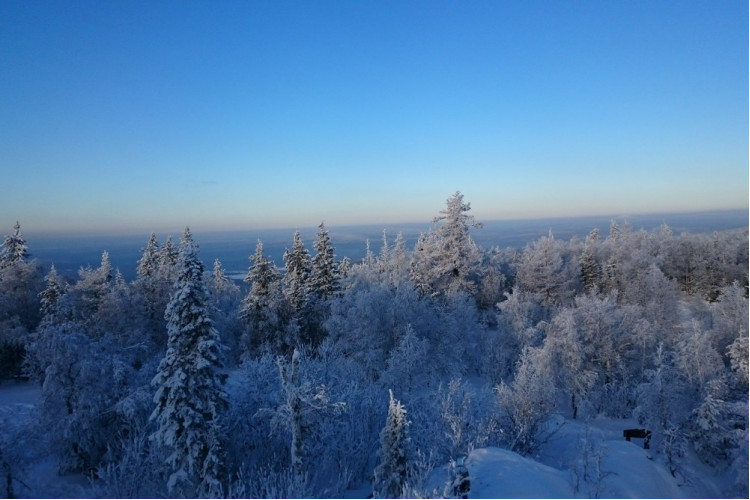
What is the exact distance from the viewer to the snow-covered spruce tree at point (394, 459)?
1312 cm

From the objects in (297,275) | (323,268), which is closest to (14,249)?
(297,275)

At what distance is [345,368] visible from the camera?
27.7 metres

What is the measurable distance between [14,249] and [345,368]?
3724 cm

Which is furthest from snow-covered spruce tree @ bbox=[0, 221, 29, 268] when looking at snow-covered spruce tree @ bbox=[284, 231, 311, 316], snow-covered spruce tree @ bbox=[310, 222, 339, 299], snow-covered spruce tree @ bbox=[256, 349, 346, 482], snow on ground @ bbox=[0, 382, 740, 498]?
snow-covered spruce tree @ bbox=[256, 349, 346, 482]

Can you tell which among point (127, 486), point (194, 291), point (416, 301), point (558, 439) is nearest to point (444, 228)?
point (416, 301)

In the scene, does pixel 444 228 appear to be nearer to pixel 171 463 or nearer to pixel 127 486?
pixel 171 463

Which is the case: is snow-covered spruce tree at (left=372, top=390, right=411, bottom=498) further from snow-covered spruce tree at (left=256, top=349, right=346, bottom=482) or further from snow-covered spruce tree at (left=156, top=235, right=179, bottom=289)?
snow-covered spruce tree at (left=156, top=235, right=179, bottom=289)

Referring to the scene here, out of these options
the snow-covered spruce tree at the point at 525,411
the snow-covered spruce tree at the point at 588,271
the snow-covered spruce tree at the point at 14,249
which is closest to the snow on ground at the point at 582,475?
the snow-covered spruce tree at the point at 525,411

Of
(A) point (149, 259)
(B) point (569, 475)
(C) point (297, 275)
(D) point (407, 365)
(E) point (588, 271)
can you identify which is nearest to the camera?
(B) point (569, 475)

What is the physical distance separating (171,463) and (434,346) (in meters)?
18.2

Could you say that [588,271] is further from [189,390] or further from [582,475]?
[189,390]

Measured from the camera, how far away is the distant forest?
58.5ft

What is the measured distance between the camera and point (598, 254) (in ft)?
208

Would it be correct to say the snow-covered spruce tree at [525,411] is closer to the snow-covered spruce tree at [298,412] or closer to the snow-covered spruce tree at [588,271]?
the snow-covered spruce tree at [298,412]
